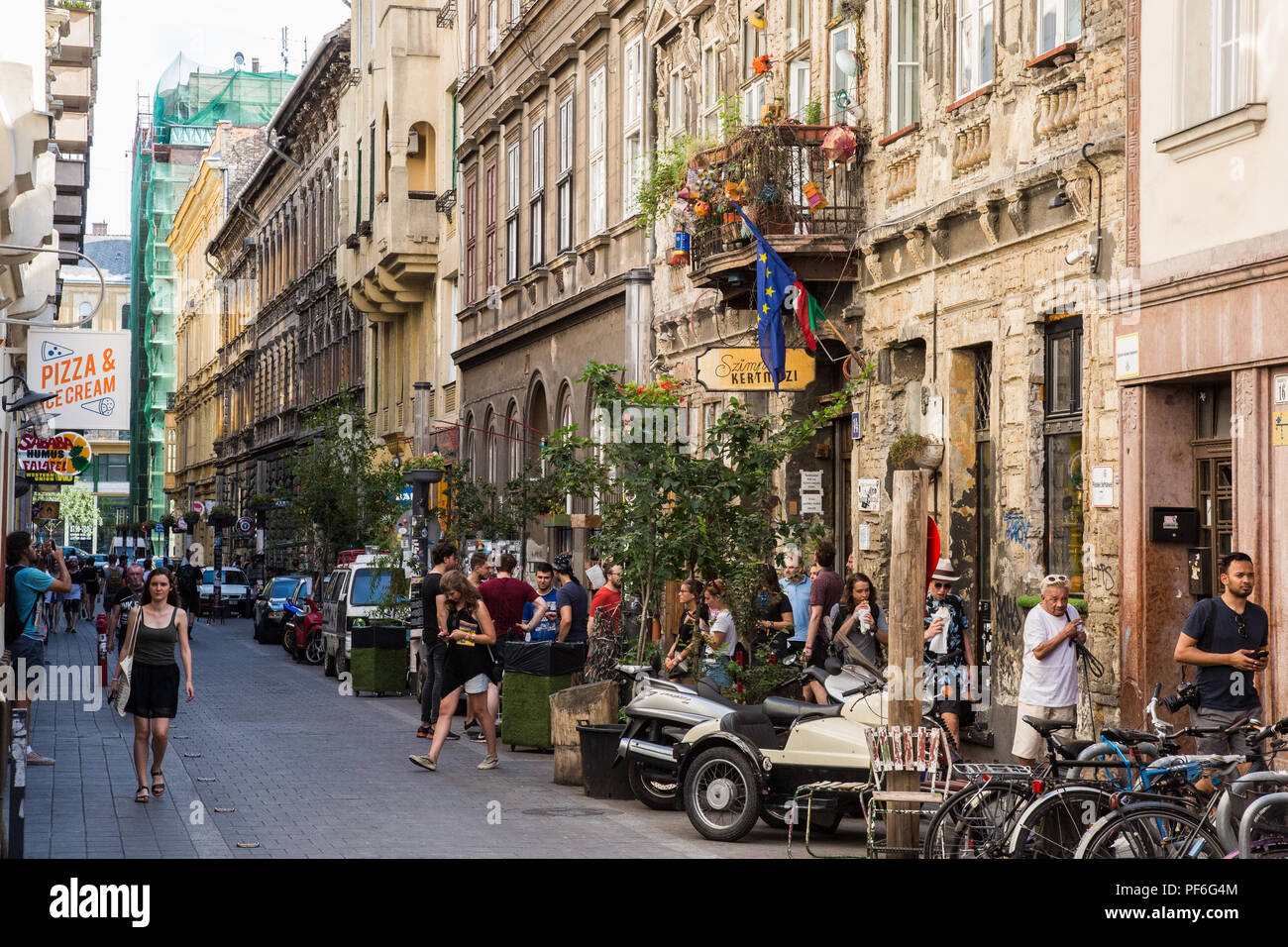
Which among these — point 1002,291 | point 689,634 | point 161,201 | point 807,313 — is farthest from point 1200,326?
point 161,201

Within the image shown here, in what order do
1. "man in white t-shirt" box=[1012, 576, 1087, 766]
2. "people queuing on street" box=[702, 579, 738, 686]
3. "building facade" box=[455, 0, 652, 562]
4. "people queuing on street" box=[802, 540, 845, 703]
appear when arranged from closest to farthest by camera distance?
1. "man in white t-shirt" box=[1012, 576, 1087, 766]
2. "people queuing on street" box=[702, 579, 738, 686]
3. "people queuing on street" box=[802, 540, 845, 703]
4. "building facade" box=[455, 0, 652, 562]

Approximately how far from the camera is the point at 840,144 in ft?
62.4

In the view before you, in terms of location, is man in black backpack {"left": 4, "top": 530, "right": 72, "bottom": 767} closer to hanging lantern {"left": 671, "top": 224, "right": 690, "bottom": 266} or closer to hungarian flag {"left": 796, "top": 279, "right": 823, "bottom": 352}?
hungarian flag {"left": 796, "top": 279, "right": 823, "bottom": 352}

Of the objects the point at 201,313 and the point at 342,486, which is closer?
the point at 342,486

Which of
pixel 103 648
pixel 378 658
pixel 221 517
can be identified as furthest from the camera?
pixel 221 517

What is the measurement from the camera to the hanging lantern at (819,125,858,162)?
19.0 m

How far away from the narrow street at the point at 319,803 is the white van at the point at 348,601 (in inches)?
267

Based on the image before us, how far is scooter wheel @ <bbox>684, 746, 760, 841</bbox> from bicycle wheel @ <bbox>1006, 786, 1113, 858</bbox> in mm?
3105

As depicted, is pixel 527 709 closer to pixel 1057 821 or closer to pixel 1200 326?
pixel 1200 326

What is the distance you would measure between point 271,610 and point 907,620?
103ft

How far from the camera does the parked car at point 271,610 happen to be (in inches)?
1608

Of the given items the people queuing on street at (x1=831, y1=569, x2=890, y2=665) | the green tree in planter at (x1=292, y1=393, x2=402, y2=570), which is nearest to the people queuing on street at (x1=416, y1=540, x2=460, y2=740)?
the people queuing on street at (x1=831, y1=569, x2=890, y2=665)

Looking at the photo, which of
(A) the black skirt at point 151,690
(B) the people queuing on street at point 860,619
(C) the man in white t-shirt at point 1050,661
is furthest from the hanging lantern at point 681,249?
(C) the man in white t-shirt at point 1050,661

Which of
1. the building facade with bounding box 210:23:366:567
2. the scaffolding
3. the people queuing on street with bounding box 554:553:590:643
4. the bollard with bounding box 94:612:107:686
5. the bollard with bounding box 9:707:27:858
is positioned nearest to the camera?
the bollard with bounding box 9:707:27:858
